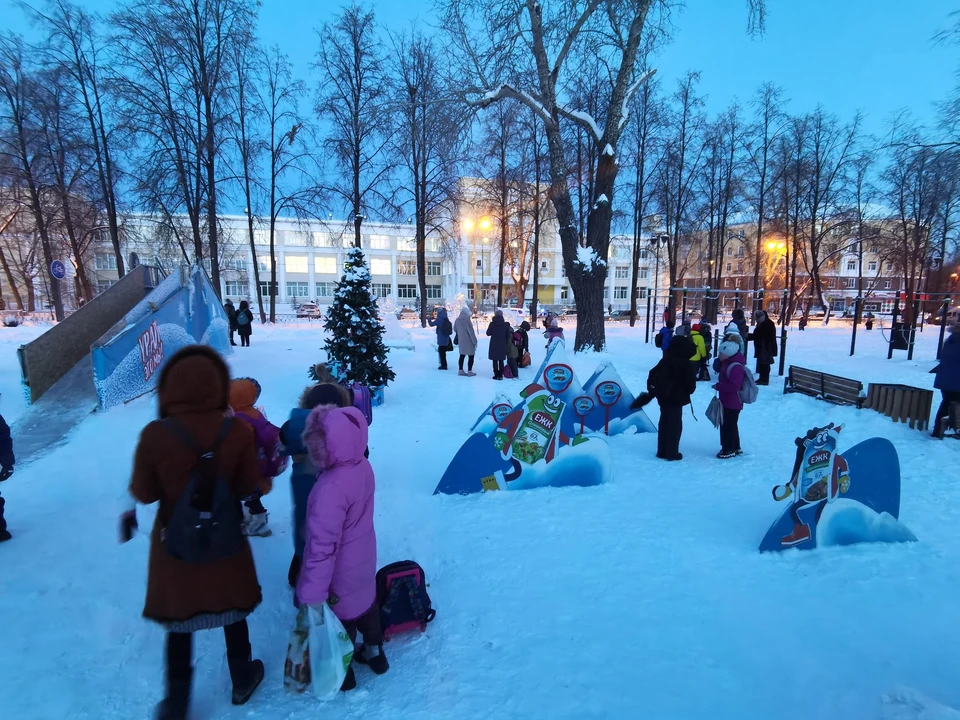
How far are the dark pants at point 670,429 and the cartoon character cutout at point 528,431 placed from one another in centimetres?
190

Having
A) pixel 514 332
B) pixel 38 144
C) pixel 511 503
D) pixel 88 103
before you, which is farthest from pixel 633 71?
pixel 38 144

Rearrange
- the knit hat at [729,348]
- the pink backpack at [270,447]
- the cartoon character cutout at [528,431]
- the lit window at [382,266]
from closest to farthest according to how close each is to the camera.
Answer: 1. the pink backpack at [270,447]
2. the cartoon character cutout at [528,431]
3. the knit hat at [729,348]
4. the lit window at [382,266]

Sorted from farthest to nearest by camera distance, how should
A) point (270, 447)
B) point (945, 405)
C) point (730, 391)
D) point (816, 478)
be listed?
point (945, 405) < point (730, 391) < point (816, 478) < point (270, 447)

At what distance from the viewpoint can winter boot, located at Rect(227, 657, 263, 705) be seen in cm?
245

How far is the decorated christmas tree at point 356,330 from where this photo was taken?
29.6 feet

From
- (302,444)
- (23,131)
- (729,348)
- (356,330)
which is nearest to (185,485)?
(302,444)

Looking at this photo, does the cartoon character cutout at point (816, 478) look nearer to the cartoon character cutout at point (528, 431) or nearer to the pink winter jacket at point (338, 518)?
the cartoon character cutout at point (528, 431)

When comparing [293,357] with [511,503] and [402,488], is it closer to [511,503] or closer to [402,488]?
[402,488]

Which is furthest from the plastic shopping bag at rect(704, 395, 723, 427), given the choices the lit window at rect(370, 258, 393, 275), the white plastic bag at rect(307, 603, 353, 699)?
the lit window at rect(370, 258, 393, 275)

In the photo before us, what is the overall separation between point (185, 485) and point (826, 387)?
10011 millimetres

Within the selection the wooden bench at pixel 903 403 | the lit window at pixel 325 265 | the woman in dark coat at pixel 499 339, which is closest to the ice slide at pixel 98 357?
the woman in dark coat at pixel 499 339

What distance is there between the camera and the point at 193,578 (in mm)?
2217

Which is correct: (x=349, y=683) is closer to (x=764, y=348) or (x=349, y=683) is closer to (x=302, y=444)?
(x=302, y=444)

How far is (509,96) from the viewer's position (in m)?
13.8
